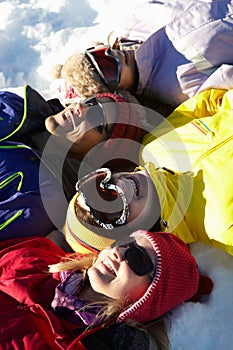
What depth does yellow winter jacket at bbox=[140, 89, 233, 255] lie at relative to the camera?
126 cm

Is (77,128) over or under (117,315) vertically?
over

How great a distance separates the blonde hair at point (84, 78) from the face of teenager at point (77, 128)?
84 mm

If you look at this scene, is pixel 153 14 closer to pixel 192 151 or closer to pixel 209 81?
pixel 209 81

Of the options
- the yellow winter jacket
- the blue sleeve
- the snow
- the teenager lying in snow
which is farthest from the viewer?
the snow

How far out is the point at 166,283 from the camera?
1.11 meters

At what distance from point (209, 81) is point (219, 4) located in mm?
287

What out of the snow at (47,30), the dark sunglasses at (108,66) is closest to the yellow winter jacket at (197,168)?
the dark sunglasses at (108,66)

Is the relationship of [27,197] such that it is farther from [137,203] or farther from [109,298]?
[109,298]

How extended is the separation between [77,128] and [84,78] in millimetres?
196

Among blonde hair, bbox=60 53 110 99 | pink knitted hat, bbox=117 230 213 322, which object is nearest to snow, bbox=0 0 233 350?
blonde hair, bbox=60 53 110 99

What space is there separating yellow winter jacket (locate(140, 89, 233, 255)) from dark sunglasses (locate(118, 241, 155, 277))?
0.19 meters

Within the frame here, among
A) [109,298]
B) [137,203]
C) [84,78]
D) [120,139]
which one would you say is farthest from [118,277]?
[84,78]

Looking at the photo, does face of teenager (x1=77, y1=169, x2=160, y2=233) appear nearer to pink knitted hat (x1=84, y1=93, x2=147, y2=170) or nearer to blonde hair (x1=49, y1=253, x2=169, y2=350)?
blonde hair (x1=49, y1=253, x2=169, y2=350)

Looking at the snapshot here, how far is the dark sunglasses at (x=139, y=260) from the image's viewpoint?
112cm
